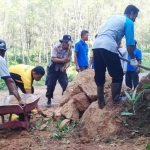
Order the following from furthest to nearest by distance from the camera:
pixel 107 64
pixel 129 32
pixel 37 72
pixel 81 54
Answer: pixel 81 54, pixel 37 72, pixel 107 64, pixel 129 32

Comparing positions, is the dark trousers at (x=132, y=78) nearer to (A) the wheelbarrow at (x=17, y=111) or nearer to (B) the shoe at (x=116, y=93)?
(B) the shoe at (x=116, y=93)

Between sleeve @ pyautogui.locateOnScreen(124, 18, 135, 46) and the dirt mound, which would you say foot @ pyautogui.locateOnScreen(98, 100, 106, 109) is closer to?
the dirt mound

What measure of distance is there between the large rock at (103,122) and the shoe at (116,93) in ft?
0.43

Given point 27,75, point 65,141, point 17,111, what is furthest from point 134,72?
point 17,111

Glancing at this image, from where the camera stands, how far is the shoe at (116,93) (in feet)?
13.9

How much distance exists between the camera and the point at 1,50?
14.7ft

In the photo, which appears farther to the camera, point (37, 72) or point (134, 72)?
point (134, 72)

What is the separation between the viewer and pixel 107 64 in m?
4.15

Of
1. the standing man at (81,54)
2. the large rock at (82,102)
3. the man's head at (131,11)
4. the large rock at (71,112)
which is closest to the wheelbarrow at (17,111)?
the large rock at (71,112)

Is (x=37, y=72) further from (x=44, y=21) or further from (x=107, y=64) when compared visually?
(x=44, y=21)

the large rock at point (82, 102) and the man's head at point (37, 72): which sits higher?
the man's head at point (37, 72)

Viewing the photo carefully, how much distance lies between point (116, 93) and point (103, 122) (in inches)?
20.8

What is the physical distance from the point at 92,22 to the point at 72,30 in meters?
2.27

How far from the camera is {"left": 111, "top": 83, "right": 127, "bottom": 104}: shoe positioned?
425 centimetres
